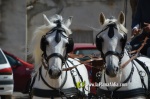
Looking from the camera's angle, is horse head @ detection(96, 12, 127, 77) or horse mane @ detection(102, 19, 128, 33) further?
horse mane @ detection(102, 19, 128, 33)

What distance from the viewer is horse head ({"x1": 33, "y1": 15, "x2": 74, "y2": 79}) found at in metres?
7.67

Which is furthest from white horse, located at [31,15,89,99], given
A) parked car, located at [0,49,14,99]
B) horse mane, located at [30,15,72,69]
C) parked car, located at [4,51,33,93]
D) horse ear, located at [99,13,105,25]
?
parked car, located at [4,51,33,93]

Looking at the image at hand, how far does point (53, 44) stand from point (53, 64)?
33cm

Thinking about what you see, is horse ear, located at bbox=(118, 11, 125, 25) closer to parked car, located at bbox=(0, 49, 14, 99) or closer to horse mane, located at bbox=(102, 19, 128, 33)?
horse mane, located at bbox=(102, 19, 128, 33)

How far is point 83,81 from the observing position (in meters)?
9.00

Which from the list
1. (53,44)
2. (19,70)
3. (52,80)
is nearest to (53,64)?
(53,44)

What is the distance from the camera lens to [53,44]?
783 cm

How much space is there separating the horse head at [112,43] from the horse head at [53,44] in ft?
1.88

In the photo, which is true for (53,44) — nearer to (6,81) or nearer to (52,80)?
(52,80)

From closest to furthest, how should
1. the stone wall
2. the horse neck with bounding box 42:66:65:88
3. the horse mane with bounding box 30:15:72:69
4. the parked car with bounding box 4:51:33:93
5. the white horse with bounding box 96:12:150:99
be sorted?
the white horse with bounding box 96:12:150:99 → the horse neck with bounding box 42:66:65:88 → the horse mane with bounding box 30:15:72:69 → the parked car with bounding box 4:51:33:93 → the stone wall

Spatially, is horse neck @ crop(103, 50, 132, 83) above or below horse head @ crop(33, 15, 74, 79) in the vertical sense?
below

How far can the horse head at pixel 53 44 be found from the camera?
767cm

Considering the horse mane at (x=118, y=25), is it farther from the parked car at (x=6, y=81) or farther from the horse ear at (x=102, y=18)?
the parked car at (x=6, y=81)

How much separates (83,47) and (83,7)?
27.5 ft
